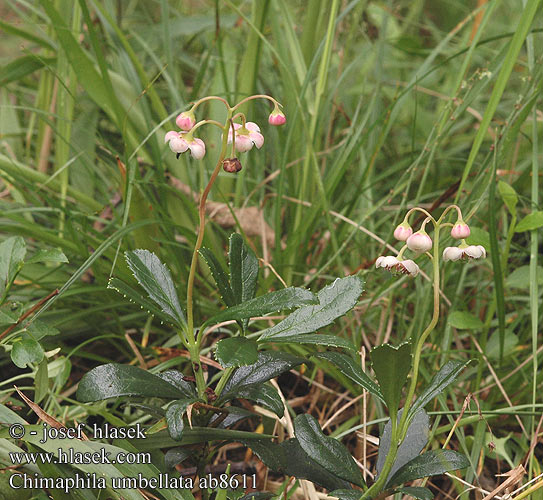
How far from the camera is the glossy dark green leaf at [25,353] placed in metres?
0.84

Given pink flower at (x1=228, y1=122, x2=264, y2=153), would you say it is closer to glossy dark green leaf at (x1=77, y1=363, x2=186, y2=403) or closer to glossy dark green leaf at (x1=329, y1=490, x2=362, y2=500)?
glossy dark green leaf at (x1=77, y1=363, x2=186, y2=403)

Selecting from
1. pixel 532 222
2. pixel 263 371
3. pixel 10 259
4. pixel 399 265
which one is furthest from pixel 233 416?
pixel 532 222

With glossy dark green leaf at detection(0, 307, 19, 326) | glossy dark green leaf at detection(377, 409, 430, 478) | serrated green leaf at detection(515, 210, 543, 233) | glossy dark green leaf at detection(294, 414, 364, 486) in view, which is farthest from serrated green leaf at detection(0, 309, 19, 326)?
serrated green leaf at detection(515, 210, 543, 233)

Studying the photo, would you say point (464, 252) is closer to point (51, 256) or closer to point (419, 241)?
point (419, 241)

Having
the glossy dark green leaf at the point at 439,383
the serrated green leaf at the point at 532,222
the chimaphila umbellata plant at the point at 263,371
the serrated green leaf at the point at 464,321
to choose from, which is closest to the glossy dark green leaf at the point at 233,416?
the chimaphila umbellata plant at the point at 263,371

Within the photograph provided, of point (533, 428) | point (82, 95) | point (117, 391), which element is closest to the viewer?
point (117, 391)

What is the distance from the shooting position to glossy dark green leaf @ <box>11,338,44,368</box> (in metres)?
0.84

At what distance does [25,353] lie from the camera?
2.78 ft

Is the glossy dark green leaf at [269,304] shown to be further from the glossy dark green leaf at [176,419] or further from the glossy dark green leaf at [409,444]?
the glossy dark green leaf at [409,444]

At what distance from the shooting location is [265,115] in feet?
5.49

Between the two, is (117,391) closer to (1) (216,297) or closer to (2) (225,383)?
(2) (225,383)

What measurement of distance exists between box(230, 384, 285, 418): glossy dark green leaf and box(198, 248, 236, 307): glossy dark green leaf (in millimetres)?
107

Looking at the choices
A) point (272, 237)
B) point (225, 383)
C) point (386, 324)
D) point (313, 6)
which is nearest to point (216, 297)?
point (272, 237)

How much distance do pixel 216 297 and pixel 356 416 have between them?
1.27 feet
